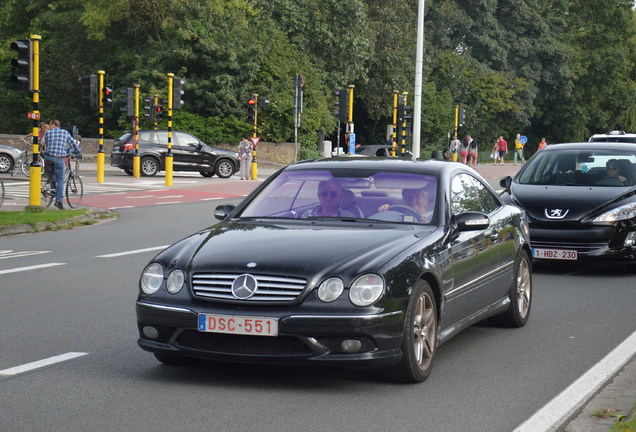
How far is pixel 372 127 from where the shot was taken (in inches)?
2744

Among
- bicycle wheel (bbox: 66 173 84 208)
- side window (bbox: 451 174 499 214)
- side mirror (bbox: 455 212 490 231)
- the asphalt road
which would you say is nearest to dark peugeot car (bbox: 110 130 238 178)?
bicycle wheel (bbox: 66 173 84 208)

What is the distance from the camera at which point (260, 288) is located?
6191 millimetres

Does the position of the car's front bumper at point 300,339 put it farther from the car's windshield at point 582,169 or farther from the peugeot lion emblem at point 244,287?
the car's windshield at point 582,169

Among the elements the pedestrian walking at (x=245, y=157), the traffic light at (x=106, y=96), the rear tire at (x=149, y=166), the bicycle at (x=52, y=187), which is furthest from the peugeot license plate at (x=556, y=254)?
the rear tire at (x=149, y=166)

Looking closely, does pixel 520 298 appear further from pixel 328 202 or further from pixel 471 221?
pixel 328 202

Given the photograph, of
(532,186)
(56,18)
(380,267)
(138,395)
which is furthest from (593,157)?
(56,18)

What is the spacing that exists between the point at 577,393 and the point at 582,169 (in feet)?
Result: 25.1

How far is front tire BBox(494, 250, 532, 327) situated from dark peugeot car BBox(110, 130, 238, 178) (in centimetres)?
3012

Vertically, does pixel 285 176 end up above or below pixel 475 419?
above

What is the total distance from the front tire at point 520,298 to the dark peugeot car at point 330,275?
822 mm

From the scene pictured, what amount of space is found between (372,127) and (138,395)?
64046 mm

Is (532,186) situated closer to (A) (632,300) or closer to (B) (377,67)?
(A) (632,300)

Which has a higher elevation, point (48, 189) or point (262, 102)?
point (262, 102)

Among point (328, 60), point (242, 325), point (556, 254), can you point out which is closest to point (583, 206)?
point (556, 254)
